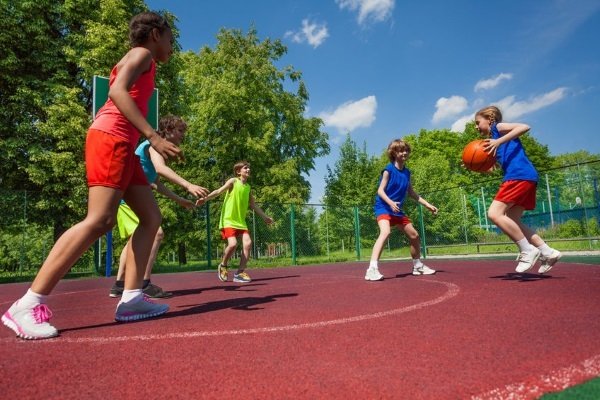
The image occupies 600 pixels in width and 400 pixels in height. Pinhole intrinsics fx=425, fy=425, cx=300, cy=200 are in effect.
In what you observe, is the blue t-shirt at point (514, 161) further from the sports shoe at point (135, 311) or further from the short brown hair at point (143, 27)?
the sports shoe at point (135, 311)

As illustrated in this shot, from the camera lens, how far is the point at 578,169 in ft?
40.3

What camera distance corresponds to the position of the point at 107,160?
116 inches

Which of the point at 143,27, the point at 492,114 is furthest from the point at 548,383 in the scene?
the point at 492,114

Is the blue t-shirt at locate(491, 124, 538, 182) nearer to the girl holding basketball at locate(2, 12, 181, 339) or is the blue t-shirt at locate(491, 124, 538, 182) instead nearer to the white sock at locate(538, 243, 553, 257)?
the white sock at locate(538, 243, 553, 257)

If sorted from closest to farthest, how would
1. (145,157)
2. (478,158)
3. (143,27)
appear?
(143,27), (145,157), (478,158)

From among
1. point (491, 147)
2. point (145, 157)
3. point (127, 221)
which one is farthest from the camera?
point (127, 221)

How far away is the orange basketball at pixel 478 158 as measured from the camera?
530 cm

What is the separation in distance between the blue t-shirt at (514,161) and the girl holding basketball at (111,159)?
4001 millimetres

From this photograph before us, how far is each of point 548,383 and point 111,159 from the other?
2808 millimetres

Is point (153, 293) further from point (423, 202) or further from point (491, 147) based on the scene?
point (491, 147)

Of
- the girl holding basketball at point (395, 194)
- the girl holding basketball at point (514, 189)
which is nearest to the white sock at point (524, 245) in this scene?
the girl holding basketball at point (514, 189)

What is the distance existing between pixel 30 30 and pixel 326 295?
1880cm

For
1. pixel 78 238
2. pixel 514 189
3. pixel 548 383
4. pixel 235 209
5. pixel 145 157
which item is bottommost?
pixel 548 383

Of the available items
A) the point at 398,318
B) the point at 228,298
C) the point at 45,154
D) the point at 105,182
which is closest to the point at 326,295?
the point at 228,298
